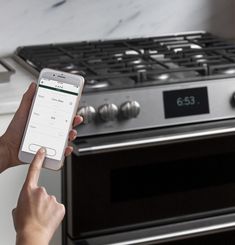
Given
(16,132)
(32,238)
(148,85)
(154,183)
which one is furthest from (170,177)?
(32,238)

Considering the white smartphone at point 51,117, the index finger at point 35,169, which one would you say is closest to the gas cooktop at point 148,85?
the white smartphone at point 51,117

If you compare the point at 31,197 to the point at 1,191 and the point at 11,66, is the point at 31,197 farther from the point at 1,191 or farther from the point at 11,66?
the point at 11,66

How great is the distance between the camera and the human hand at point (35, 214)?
119cm

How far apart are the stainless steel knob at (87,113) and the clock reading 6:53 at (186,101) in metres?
0.23

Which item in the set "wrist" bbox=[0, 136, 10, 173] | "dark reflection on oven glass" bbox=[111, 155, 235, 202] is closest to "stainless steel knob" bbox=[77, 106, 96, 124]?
"dark reflection on oven glass" bbox=[111, 155, 235, 202]

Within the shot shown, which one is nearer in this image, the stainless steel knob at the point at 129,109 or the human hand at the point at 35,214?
the human hand at the point at 35,214

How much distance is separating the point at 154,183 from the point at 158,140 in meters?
0.14

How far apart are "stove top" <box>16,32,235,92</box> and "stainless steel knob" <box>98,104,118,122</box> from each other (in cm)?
5

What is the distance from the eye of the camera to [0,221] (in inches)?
70.7

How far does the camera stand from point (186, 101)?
6.02 ft

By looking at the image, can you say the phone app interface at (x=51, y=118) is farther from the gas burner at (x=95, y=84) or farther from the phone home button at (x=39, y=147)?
the gas burner at (x=95, y=84)

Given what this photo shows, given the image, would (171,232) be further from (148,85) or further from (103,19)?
(103,19)

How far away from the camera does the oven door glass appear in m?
1.78

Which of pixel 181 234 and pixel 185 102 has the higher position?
pixel 185 102
